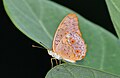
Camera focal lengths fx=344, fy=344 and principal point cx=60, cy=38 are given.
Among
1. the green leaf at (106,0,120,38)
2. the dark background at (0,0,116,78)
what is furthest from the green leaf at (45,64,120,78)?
the dark background at (0,0,116,78)

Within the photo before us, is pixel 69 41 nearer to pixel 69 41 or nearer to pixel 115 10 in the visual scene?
pixel 69 41

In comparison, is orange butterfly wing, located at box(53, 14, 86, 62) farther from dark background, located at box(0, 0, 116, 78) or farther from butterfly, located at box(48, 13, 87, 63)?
dark background, located at box(0, 0, 116, 78)

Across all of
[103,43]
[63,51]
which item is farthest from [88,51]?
[63,51]

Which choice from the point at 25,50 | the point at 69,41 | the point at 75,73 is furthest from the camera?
the point at 25,50

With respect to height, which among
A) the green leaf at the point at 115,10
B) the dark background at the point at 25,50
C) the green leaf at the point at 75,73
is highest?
the green leaf at the point at 115,10

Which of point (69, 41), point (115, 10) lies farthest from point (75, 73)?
point (69, 41)

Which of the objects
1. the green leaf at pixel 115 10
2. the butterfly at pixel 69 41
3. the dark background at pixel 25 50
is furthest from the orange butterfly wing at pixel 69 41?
the dark background at pixel 25 50

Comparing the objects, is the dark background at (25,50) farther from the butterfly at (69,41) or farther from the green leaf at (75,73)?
the green leaf at (75,73)
